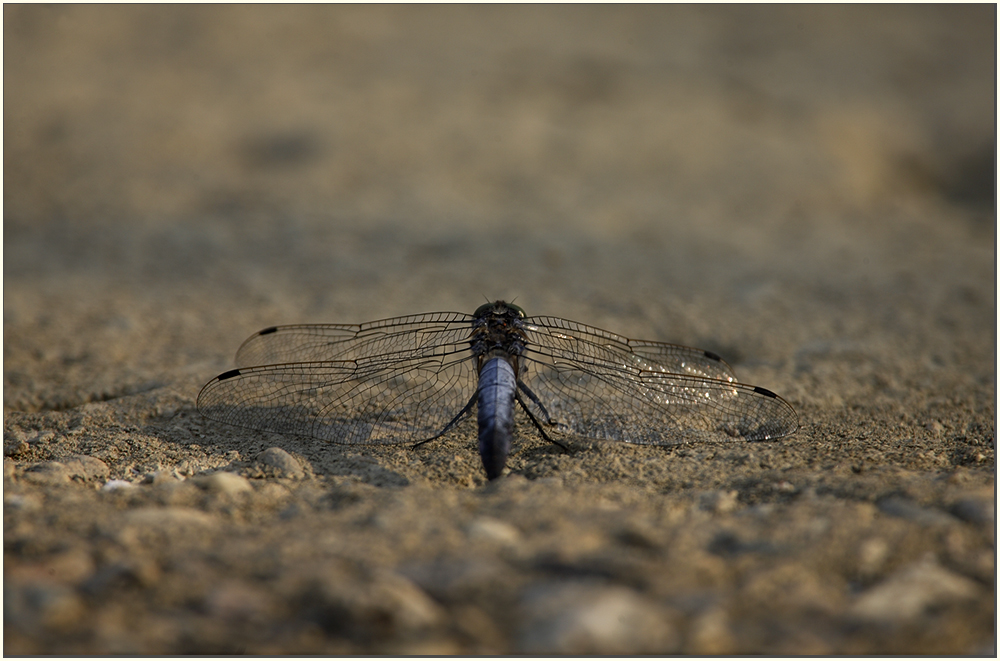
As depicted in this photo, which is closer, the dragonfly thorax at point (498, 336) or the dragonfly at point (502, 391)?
the dragonfly at point (502, 391)

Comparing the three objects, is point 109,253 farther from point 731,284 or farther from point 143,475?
point 731,284

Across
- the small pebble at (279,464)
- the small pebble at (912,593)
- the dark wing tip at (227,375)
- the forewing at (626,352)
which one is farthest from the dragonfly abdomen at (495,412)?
the small pebble at (912,593)

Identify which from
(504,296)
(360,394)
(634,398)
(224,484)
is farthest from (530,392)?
(504,296)

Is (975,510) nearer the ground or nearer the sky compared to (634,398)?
nearer the ground

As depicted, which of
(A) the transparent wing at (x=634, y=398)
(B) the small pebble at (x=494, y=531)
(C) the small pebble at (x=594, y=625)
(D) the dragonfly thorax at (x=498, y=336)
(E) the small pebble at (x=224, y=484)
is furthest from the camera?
(D) the dragonfly thorax at (x=498, y=336)

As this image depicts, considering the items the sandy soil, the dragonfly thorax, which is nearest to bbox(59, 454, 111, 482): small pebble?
the sandy soil

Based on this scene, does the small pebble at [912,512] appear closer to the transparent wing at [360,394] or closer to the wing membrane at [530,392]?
the wing membrane at [530,392]

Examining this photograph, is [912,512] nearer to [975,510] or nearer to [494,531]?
[975,510]

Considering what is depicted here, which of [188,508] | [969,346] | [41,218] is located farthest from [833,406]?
[41,218]
